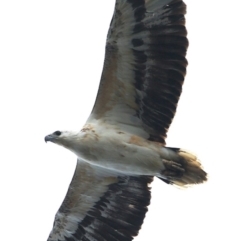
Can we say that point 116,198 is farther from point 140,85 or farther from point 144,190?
point 140,85

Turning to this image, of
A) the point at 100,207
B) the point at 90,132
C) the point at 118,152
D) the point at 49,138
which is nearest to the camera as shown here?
the point at 118,152

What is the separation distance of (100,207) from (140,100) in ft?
8.37

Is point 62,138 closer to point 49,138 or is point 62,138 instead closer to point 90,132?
point 49,138

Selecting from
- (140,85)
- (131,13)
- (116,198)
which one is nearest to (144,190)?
(116,198)

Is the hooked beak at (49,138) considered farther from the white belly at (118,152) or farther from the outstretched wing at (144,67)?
the outstretched wing at (144,67)

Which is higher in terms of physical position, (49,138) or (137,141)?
(137,141)

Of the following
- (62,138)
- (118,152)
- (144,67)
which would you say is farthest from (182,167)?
(62,138)

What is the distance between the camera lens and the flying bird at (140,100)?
19906 millimetres

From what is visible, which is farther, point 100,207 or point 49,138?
point 100,207

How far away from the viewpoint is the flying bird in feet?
65.3

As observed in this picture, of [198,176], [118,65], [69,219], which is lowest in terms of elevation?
[69,219]

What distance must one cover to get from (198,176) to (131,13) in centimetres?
340

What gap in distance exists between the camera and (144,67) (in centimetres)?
2036

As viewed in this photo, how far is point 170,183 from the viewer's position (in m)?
20.7
